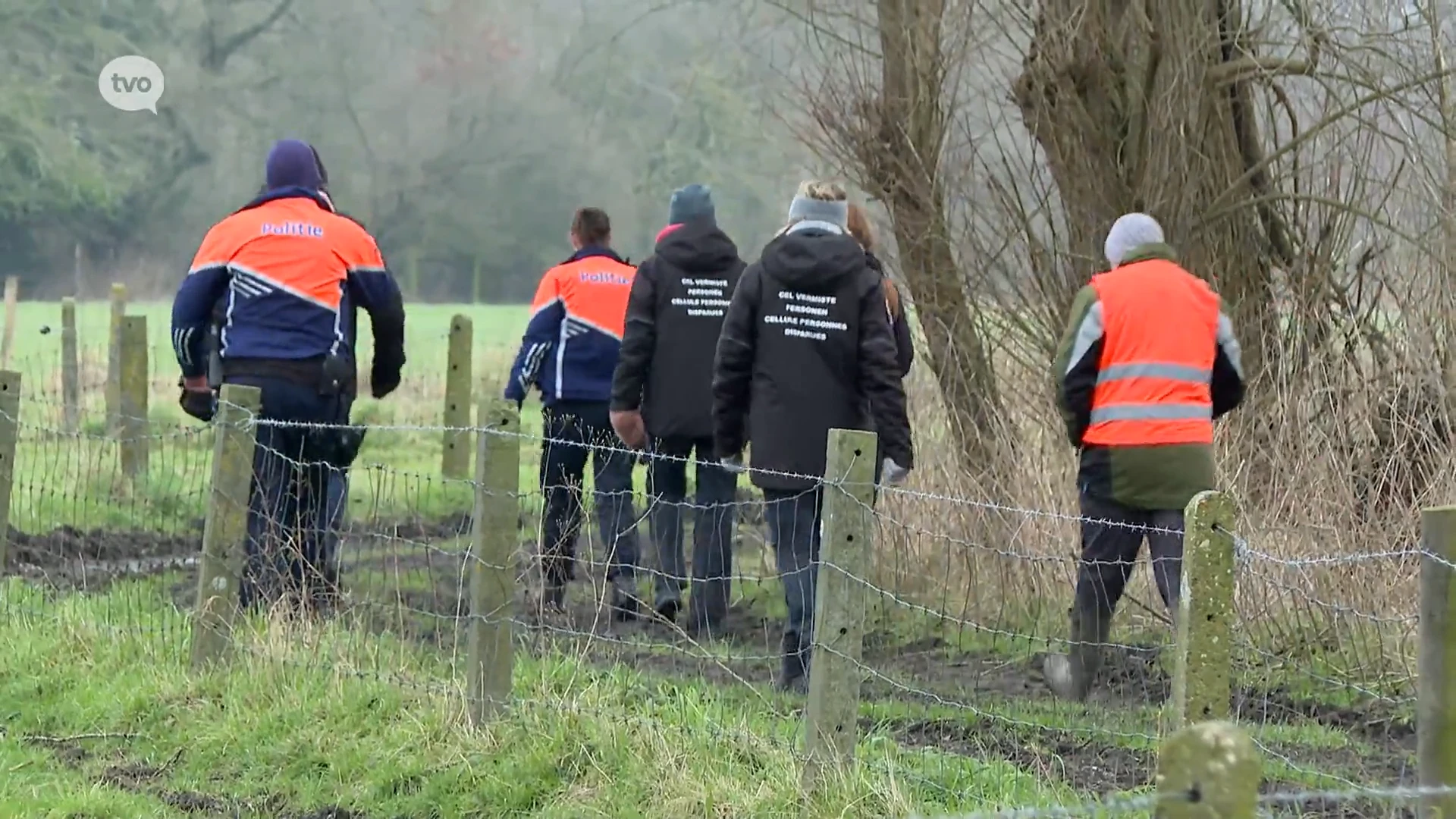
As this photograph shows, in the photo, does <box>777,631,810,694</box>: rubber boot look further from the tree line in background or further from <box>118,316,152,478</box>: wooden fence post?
the tree line in background

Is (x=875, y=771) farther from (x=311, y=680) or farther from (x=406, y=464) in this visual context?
(x=406, y=464)

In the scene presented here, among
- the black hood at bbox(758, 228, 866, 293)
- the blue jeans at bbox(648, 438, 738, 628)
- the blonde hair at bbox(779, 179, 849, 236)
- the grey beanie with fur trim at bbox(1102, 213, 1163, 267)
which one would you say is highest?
the blonde hair at bbox(779, 179, 849, 236)

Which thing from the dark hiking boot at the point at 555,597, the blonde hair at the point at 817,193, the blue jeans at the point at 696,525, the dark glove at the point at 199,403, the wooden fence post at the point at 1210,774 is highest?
the blonde hair at the point at 817,193

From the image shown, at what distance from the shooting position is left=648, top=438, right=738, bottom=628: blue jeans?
8.66m

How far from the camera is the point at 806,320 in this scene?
7.29m

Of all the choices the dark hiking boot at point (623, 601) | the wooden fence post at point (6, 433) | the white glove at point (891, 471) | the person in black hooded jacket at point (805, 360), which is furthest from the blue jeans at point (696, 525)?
the wooden fence post at point (6, 433)

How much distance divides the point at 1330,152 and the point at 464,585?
483cm

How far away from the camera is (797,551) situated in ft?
23.9

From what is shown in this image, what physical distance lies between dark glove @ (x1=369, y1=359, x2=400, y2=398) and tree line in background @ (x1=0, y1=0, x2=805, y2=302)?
3430cm

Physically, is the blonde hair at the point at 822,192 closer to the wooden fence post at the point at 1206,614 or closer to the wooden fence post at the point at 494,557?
the wooden fence post at the point at 494,557

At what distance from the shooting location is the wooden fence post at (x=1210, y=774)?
257 cm

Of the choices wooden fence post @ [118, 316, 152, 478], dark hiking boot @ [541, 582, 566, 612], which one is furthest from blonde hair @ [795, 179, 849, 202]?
wooden fence post @ [118, 316, 152, 478]

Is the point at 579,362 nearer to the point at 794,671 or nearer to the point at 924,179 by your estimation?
the point at 924,179

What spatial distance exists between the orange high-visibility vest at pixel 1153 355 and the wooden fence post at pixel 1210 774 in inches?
180
